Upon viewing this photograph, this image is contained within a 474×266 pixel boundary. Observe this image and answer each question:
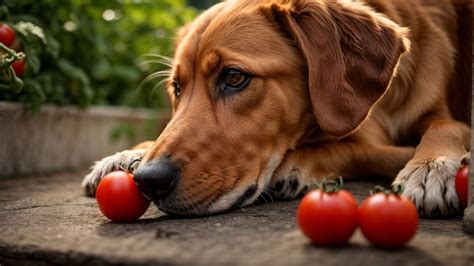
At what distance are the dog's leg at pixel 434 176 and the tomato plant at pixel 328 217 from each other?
0.64m

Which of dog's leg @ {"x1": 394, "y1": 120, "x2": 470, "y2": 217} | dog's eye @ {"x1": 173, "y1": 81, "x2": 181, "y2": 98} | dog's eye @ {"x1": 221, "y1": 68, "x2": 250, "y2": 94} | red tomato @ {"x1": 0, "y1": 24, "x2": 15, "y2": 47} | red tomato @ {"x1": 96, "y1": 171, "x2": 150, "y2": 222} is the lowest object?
red tomato @ {"x1": 96, "y1": 171, "x2": 150, "y2": 222}

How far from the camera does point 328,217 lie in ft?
6.71

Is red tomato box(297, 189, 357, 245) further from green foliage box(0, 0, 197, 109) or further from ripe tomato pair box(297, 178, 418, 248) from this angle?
green foliage box(0, 0, 197, 109)

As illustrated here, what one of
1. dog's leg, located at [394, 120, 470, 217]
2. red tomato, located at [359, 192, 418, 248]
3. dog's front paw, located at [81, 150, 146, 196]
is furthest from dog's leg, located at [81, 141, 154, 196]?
red tomato, located at [359, 192, 418, 248]

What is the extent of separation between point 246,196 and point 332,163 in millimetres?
680

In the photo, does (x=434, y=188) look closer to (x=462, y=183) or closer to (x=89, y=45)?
(x=462, y=183)

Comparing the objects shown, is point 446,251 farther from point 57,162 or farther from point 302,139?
point 57,162

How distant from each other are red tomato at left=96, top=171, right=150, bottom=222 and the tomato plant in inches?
32.6

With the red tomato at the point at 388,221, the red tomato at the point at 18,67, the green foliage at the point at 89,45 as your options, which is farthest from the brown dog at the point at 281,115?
the green foliage at the point at 89,45

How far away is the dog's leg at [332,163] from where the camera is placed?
3.10 meters

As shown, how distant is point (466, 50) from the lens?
386 cm

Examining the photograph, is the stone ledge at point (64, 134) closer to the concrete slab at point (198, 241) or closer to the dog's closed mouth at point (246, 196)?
the concrete slab at point (198, 241)

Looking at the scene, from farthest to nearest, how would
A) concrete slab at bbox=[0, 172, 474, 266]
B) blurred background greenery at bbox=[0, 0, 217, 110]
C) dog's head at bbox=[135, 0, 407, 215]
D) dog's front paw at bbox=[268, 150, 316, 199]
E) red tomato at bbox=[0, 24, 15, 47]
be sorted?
blurred background greenery at bbox=[0, 0, 217, 110]
red tomato at bbox=[0, 24, 15, 47]
dog's front paw at bbox=[268, 150, 316, 199]
dog's head at bbox=[135, 0, 407, 215]
concrete slab at bbox=[0, 172, 474, 266]

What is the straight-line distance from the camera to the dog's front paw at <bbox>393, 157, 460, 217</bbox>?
262 centimetres
